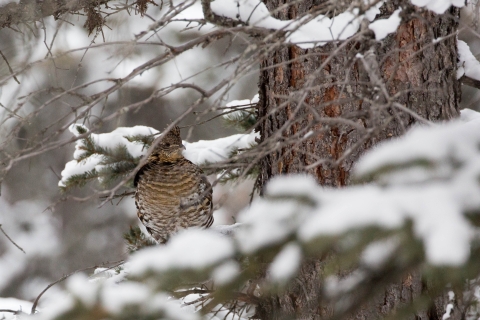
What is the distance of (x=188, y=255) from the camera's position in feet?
4.81

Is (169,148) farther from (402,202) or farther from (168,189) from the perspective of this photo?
(402,202)

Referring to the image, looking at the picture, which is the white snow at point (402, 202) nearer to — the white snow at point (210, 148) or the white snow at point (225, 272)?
the white snow at point (225, 272)

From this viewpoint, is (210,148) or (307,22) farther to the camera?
(210,148)

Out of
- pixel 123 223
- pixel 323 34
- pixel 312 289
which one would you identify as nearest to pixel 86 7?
pixel 323 34

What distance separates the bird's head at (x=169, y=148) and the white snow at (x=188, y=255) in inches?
114

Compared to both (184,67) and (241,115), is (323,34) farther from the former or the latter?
(184,67)

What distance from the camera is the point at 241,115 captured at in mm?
3891

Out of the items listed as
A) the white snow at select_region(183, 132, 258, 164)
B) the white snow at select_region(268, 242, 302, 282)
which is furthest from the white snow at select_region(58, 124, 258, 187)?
the white snow at select_region(268, 242, 302, 282)

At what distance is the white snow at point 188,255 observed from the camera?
4.77ft

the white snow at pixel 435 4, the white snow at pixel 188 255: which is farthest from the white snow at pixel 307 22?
the white snow at pixel 188 255

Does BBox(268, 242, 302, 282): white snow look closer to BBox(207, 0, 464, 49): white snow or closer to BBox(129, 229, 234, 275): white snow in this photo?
BBox(129, 229, 234, 275): white snow

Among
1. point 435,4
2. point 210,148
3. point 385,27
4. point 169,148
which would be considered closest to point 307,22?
point 385,27

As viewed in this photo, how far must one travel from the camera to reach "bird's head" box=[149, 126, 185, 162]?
4457mm

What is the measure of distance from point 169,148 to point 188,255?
312 cm
